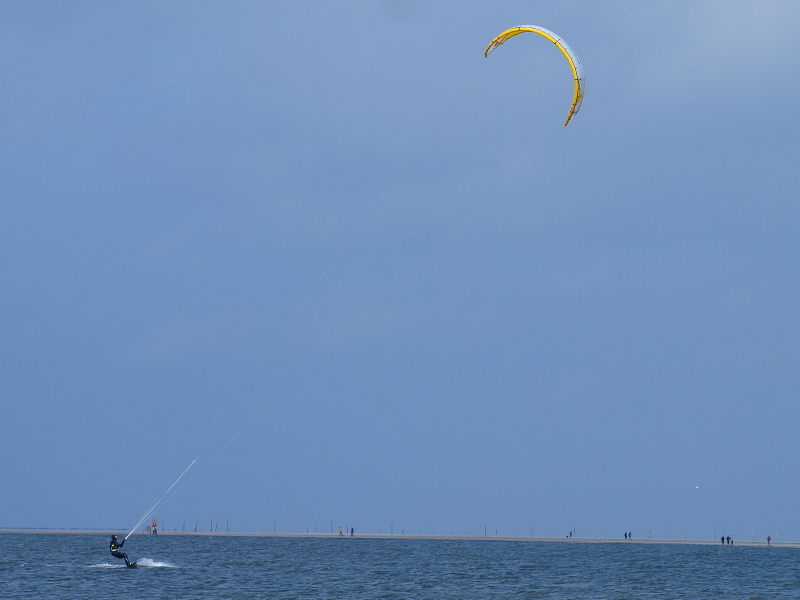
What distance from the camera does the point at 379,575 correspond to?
45.4m

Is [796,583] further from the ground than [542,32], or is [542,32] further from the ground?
[542,32]

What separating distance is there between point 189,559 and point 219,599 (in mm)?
22401

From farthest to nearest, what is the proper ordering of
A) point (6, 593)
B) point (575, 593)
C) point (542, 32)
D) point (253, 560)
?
point (253, 560) → point (575, 593) → point (6, 593) → point (542, 32)

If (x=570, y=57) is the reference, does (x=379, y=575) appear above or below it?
below

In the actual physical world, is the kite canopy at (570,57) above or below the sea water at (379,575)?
above

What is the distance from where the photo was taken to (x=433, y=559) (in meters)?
59.3

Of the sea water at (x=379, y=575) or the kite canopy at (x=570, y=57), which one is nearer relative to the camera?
the kite canopy at (x=570, y=57)

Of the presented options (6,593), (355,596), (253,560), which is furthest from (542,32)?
(253,560)

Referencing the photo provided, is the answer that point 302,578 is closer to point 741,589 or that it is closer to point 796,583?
point 741,589

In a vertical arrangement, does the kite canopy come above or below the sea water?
above

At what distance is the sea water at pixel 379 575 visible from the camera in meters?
36.9

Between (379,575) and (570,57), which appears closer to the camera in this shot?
(570,57)

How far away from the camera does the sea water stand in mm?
36875

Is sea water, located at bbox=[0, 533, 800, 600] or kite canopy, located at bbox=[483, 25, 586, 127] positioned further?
sea water, located at bbox=[0, 533, 800, 600]
